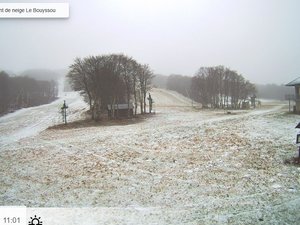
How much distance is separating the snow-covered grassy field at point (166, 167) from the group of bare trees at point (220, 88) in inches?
11.1

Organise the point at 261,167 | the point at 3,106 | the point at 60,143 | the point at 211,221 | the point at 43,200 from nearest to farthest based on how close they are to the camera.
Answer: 1. the point at 211,221
2. the point at 43,200
3. the point at 261,167
4. the point at 3,106
5. the point at 60,143

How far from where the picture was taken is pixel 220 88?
6355 mm

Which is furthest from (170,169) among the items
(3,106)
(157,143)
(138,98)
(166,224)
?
(3,106)

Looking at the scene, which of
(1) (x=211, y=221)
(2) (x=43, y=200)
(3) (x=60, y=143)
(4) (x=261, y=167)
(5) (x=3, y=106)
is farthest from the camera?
(3) (x=60, y=143)

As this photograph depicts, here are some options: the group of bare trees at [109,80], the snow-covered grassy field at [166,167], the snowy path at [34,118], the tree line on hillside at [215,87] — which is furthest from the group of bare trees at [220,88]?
the snowy path at [34,118]

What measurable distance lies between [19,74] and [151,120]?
298 centimetres

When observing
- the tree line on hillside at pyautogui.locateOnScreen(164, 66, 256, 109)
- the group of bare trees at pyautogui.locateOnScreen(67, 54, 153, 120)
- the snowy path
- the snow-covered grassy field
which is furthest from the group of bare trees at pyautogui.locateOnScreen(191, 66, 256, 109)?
the snowy path

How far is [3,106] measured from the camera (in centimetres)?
590

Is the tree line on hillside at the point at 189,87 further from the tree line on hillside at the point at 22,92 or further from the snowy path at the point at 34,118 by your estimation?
the tree line on hillside at the point at 22,92

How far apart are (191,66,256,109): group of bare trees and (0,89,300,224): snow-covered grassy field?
28 centimetres

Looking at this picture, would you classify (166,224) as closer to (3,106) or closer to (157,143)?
(157,143)

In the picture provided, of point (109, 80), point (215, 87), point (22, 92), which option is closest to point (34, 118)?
point (22, 92)

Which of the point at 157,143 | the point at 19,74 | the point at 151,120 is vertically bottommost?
the point at 157,143

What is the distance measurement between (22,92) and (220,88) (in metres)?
4.13
